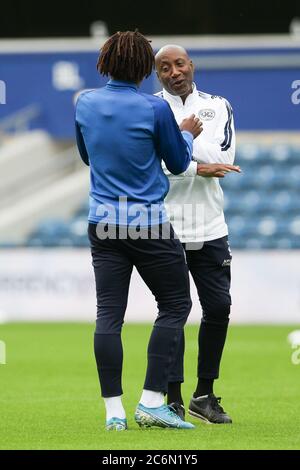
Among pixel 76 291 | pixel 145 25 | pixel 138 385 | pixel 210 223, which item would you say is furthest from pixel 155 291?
pixel 145 25

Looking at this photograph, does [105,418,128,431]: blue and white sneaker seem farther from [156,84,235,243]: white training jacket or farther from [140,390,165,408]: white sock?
[156,84,235,243]: white training jacket

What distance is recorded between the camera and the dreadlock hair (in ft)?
20.1

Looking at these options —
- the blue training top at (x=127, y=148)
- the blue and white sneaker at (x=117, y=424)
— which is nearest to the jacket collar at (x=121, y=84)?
the blue training top at (x=127, y=148)

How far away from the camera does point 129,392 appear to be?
8.62 m

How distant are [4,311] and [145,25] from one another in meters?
8.60

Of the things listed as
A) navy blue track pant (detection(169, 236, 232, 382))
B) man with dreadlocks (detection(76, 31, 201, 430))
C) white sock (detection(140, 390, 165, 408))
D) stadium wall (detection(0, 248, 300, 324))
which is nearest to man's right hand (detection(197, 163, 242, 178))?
man with dreadlocks (detection(76, 31, 201, 430))

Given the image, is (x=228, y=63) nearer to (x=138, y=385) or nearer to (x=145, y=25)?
(x=145, y=25)

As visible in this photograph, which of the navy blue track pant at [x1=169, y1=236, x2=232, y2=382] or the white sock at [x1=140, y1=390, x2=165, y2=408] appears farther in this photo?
the navy blue track pant at [x1=169, y1=236, x2=232, y2=382]

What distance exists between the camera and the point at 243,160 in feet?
65.8

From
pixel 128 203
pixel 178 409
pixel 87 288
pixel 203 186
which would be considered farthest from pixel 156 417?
pixel 87 288

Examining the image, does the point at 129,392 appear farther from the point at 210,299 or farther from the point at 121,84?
the point at 121,84

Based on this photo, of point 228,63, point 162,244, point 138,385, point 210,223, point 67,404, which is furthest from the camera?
point 228,63

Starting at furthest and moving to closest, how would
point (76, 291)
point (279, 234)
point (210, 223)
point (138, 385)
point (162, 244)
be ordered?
point (279, 234)
point (76, 291)
point (138, 385)
point (210, 223)
point (162, 244)

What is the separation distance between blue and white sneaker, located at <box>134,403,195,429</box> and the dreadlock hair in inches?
66.0
